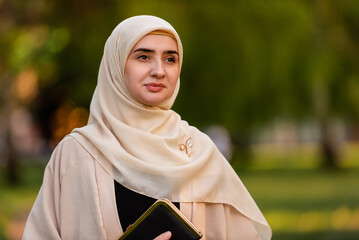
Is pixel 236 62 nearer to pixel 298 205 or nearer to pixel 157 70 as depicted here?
pixel 298 205

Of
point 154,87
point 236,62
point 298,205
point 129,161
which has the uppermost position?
point 236,62

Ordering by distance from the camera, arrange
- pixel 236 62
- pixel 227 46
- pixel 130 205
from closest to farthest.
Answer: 1. pixel 130 205
2. pixel 227 46
3. pixel 236 62

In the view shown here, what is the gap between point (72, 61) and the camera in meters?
21.1

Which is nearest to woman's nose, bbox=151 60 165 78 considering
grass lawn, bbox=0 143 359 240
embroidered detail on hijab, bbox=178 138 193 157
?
embroidered detail on hijab, bbox=178 138 193 157

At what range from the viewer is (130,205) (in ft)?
9.53

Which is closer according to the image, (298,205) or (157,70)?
(157,70)

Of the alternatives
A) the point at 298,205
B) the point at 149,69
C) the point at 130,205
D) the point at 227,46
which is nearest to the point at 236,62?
the point at 227,46

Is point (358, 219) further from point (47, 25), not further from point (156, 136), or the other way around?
point (47, 25)

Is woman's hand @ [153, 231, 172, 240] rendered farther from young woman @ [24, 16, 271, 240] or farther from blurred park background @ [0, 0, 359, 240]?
blurred park background @ [0, 0, 359, 240]

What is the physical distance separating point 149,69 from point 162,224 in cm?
59

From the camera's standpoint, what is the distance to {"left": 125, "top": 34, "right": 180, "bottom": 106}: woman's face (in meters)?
→ 2.94

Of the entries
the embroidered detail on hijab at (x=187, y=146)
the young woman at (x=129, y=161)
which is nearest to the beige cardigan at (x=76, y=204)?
the young woman at (x=129, y=161)

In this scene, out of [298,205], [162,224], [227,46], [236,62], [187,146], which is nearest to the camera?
[162,224]

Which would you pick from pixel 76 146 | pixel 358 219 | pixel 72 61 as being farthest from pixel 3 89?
pixel 76 146
